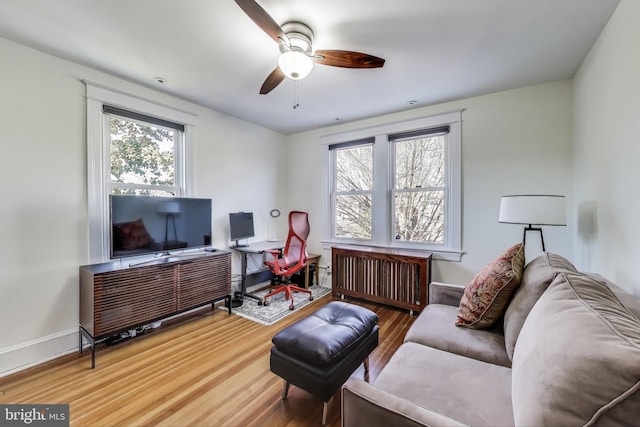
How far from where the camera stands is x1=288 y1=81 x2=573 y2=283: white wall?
8.68ft

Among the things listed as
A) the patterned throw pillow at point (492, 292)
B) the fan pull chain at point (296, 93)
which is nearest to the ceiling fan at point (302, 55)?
the fan pull chain at point (296, 93)

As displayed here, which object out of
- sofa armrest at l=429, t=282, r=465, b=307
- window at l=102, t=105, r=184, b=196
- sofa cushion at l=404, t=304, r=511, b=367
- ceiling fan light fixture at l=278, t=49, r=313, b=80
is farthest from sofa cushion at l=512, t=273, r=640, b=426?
window at l=102, t=105, r=184, b=196

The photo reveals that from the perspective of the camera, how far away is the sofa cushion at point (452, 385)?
99 cm

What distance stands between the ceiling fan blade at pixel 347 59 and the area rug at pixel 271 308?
8.41 ft

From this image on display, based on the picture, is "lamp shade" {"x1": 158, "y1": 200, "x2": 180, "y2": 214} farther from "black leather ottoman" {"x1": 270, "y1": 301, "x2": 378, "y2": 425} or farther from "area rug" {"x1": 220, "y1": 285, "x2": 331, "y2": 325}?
"black leather ottoman" {"x1": 270, "y1": 301, "x2": 378, "y2": 425}

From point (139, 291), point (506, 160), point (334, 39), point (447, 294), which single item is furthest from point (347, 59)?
point (139, 291)

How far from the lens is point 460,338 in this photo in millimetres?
1520

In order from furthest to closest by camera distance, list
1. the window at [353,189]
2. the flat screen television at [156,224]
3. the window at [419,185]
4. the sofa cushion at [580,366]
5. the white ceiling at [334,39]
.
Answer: the window at [353,189]
the window at [419,185]
the flat screen television at [156,224]
the white ceiling at [334,39]
the sofa cushion at [580,366]

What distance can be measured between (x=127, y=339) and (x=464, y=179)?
3.95 m

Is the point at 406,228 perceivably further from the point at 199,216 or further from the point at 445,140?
the point at 199,216

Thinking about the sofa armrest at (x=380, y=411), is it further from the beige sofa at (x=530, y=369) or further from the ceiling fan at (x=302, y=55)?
the ceiling fan at (x=302, y=55)

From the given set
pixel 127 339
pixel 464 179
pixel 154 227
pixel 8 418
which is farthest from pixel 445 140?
pixel 8 418

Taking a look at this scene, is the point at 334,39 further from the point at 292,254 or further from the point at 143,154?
the point at 292,254

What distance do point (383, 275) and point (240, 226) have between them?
203 centimetres
